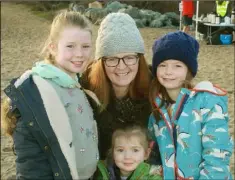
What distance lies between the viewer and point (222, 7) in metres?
11.4

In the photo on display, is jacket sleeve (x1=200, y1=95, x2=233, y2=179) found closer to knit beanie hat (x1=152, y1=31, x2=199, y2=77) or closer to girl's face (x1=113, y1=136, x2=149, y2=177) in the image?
knit beanie hat (x1=152, y1=31, x2=199, y2=77)

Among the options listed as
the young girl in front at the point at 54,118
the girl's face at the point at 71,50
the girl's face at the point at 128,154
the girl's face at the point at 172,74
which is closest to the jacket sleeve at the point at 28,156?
the young girl in front at the point at 54,118

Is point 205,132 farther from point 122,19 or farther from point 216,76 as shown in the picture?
point 216,76

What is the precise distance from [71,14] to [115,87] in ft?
2.00

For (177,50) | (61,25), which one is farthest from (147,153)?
(61,25)

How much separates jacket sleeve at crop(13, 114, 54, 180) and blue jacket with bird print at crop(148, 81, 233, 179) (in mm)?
704

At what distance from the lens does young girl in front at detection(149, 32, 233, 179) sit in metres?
2.21

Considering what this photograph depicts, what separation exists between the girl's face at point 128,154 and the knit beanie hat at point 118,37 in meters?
0.52

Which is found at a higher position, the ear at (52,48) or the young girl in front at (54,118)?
the ear at (52,48)

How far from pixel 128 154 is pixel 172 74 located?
0.53 m

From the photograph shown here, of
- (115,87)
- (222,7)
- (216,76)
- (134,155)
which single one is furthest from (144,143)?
(222,7)

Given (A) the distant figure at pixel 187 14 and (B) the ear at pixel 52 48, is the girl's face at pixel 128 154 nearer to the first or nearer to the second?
(B) the ear at pixel 52 48

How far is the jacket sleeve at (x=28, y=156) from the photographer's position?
1.95m

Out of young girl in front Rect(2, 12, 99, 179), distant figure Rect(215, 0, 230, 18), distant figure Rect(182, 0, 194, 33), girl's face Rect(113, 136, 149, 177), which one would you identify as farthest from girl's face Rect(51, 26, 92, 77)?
distant figure Rect(182, 0, 194, 33)
